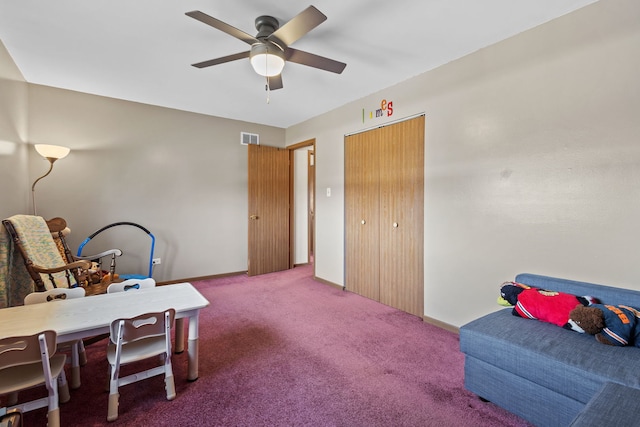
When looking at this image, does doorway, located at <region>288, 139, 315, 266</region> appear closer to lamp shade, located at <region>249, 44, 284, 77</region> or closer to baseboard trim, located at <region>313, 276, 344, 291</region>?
baseboard trim, located at <region>313, 276, 344, 291</region>

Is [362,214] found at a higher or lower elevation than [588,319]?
higher

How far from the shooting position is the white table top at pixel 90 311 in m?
1.55

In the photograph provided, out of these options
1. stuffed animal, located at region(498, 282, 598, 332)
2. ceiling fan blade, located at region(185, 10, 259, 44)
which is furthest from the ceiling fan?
stuffed animal, located at region(498, 282, 598, 332)

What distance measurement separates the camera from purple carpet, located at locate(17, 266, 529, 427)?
1700 mm

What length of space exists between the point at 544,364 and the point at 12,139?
464 centimetres

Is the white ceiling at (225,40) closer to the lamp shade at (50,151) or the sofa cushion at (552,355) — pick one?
the lamp shade at (50,151)

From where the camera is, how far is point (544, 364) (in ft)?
4.90

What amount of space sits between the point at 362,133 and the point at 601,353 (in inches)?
123

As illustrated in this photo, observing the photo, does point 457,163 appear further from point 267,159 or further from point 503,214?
point 267,159

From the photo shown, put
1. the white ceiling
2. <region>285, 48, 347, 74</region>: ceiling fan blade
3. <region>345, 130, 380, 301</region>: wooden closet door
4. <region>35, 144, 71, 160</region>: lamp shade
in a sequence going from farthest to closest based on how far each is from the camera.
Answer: <region>345, 130, 380, 301</region>: wooden closet door, <region>35, 144, 71, 160</region>: lamp shade, <region>285, 48, 347, 74</region>: ceiling fan blade, the white ceiling

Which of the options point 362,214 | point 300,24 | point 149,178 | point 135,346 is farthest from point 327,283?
point 300,24

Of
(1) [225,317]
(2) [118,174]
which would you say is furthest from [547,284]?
(2) [118,174]

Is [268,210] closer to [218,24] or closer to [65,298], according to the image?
[65,298]

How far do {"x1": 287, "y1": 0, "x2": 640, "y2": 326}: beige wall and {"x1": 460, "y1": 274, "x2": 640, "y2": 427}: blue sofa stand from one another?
415 mm
